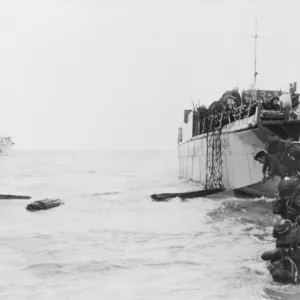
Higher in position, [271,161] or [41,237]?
[271,161]

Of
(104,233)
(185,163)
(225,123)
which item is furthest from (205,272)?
(185,163)

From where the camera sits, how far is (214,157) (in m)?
19.8

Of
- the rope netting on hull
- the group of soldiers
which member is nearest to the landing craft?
the rope netting on hull

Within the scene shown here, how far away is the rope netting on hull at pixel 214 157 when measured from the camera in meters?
19.1

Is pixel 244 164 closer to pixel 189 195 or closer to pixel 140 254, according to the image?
pixel 189 195

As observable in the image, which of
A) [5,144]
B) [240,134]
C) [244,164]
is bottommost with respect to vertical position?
[5,144]

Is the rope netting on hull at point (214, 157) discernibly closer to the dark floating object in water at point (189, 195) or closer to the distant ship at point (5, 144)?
the dark floating object in water at point (189, 195)

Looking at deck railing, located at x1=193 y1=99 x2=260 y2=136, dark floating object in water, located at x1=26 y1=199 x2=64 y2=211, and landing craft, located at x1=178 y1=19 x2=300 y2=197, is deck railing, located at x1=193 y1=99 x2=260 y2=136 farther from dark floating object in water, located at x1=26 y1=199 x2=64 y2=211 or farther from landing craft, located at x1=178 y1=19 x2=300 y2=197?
dark floating object in water, located at x1=26 y1=199 x2=64 y2=211

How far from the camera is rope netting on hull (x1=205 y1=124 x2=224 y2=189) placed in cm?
1906

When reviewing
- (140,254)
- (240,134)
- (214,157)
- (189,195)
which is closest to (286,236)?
(140,254)

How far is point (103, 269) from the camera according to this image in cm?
788

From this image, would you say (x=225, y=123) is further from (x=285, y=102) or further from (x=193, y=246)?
(x=193, y=246)

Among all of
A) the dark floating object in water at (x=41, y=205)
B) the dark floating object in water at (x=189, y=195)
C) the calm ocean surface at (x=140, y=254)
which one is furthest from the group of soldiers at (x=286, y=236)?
the dark floating object in water at (x=189, y=195)

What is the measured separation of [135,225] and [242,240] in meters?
3.83
